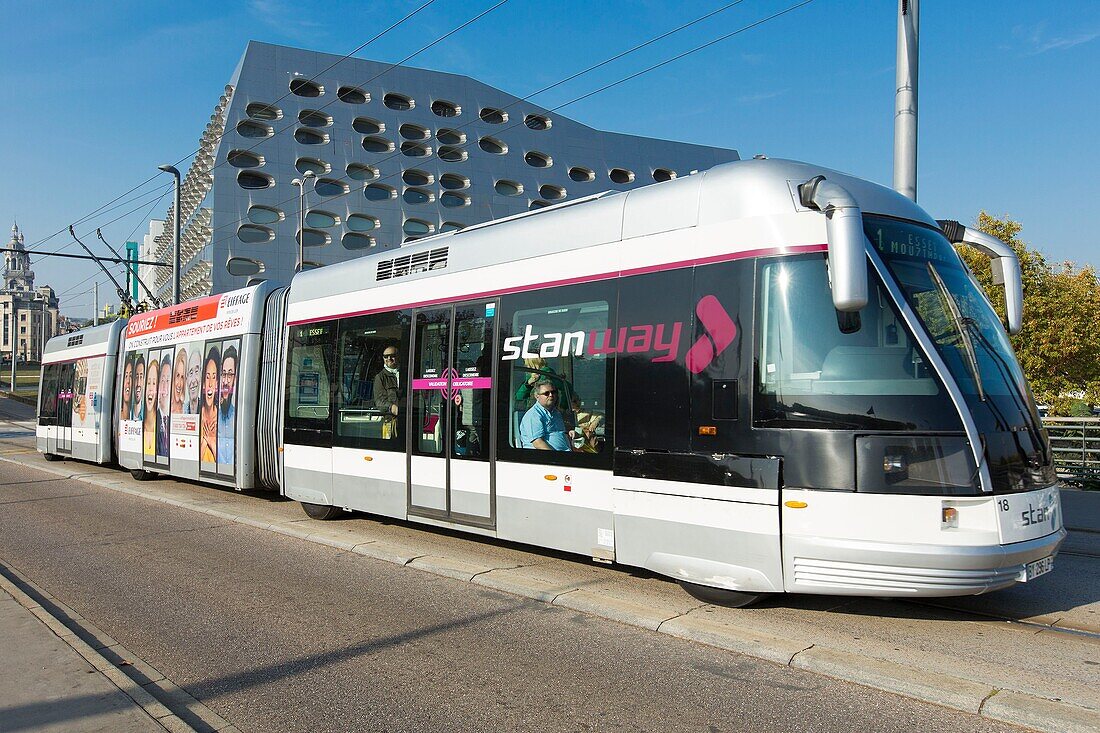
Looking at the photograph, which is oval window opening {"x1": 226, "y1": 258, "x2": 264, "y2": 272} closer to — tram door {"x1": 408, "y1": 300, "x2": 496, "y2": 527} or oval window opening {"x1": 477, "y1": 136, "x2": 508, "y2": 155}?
oval window opening {"x1": 477, "y1": 136, "x2": 508, "y2": 155}

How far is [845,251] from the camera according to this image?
5.55 meters

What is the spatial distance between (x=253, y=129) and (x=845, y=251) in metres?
66.9

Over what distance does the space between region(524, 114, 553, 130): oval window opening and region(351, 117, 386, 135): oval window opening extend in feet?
45.0

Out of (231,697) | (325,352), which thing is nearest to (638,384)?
(231,697)

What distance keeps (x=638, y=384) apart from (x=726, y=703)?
2.73 meters

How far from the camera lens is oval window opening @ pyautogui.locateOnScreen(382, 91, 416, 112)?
2852 inches

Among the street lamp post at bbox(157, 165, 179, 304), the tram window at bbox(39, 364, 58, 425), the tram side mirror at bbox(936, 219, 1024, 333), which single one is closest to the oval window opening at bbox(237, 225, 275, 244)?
the street lamp post at bbox(157, 165, 179, 304)

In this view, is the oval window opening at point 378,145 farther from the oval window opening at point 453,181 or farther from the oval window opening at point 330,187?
the oval window opening at point 453,181

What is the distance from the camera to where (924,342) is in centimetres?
573

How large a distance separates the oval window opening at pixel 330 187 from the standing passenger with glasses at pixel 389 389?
2446 inches

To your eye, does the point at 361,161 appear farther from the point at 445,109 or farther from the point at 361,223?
the point at 445,109

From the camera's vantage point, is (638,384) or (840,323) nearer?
(840,323)

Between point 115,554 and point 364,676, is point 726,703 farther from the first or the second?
point 115,554

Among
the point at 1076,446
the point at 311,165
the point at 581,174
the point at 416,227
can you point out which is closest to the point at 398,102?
the point at 311,165
